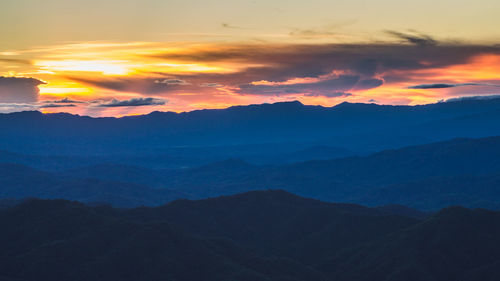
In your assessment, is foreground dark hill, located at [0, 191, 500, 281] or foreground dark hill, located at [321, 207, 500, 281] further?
foreground dark hill, located at [321, 207, 500, 281]

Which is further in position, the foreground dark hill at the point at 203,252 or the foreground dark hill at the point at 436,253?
the foreground dark hill at the point at 436,253

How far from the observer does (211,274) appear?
137m

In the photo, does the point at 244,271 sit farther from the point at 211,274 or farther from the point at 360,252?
the point at 360,252

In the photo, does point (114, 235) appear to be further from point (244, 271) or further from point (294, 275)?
point (294, 275)

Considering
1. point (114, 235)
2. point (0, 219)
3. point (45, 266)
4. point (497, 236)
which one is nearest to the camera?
point (45, 266)

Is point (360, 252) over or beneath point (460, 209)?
beneath

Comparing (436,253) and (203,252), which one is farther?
(436,253)

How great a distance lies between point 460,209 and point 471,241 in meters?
14.0

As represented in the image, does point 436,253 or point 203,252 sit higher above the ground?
point 203,252

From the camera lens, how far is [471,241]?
158000 millimetres

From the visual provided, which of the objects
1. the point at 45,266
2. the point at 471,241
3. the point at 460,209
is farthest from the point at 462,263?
the point at 45,266

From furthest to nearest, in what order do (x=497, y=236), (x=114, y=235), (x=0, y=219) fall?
(x=0, y=219) < (x=497, y=236) < (x=114, y=235)

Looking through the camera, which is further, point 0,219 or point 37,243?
point 0,219

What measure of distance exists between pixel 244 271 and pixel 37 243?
5783 centimetres
